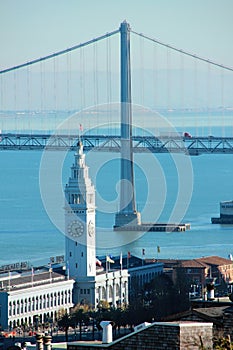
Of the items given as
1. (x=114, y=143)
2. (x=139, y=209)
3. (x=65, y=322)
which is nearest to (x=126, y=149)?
(x=114, y=143)

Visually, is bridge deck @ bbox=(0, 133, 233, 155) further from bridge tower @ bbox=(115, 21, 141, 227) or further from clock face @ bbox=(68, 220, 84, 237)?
clock face @ bbox=(68, 220, 84, 237)

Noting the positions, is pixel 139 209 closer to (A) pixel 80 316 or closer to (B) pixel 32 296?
(B) pixel 32 296

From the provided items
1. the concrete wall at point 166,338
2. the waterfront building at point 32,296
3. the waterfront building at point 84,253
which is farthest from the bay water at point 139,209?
the concrete wall at point 166,338

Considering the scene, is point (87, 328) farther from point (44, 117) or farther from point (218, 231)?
point (44, 117)

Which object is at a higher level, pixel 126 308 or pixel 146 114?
pixel 146 114

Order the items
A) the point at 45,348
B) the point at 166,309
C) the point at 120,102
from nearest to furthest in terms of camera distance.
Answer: the point at 45,348 → the point at 166,309 → the point at 120,102

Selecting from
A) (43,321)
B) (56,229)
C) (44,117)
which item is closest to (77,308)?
(43,321)
